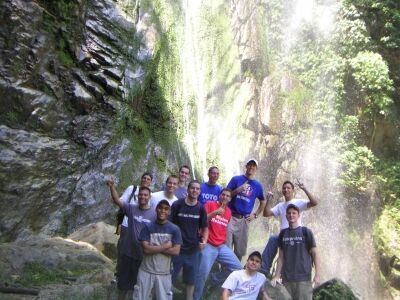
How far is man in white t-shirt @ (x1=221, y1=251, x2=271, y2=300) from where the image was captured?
4.93 m

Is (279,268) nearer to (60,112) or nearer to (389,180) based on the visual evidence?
(60,112)

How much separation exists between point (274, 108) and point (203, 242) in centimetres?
1258

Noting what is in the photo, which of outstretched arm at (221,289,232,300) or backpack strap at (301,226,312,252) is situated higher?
backpack strap at (301,226,312,252)

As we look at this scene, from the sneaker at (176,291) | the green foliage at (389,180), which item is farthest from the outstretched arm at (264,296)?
the green foliage at (389,180)

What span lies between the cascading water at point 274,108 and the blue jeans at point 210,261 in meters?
8.19

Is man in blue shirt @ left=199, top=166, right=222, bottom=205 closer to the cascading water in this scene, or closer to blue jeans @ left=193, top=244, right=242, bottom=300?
blue jeans @ left=193, top=244, right=242, bottom=300

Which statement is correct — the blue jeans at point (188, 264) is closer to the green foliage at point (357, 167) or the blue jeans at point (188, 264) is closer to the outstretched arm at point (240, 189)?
the outstretched arm at point (240, 189)

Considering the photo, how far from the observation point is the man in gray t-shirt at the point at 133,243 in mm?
5328

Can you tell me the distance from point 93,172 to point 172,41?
5134 mm

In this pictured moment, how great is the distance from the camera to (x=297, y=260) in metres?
5.37

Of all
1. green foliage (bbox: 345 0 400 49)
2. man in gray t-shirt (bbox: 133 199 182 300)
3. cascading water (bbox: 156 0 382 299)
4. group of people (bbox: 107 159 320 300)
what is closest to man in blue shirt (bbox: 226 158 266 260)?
group of people (bbox: 107 159 320 300)

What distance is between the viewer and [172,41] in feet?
44.7

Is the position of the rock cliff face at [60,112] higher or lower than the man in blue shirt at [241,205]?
higher

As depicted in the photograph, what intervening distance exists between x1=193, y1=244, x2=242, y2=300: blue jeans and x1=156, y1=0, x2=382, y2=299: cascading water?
8186 millimetres
